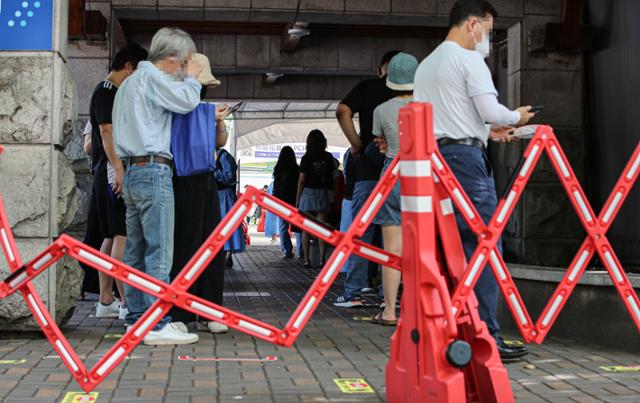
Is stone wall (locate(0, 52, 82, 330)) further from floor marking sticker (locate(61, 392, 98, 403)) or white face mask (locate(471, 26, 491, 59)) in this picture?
white face mask (locate(471, 26, 491, 59))

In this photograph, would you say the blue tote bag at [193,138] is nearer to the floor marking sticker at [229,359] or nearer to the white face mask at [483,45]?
the floor marking sticker at [229,359]

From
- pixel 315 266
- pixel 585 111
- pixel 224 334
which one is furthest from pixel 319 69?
pixel 224 334

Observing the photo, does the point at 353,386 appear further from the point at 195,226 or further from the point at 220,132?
the point at 220,132

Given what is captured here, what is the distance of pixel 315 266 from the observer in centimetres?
1380

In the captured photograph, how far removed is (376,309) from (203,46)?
26.3ft

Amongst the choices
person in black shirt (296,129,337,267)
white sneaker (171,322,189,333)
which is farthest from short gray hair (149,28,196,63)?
person in black shirt (296,129,337,267)

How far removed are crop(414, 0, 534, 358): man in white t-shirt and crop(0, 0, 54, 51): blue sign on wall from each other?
2.55m

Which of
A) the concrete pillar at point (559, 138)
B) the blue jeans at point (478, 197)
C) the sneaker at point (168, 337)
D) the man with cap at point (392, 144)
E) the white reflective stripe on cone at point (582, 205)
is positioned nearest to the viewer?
the white reflective stripe on cone at point (582, 205)

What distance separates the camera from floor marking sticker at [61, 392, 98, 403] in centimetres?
404

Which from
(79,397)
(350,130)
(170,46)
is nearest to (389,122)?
(350,130)

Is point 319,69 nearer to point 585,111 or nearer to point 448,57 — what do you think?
point 585,111

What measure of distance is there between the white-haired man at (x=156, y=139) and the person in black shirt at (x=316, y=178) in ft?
23.1

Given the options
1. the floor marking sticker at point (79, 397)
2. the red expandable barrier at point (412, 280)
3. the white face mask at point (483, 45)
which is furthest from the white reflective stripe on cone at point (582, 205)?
the floor marking sticker at point (79, 397)

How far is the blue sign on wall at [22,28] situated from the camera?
19.6ft
